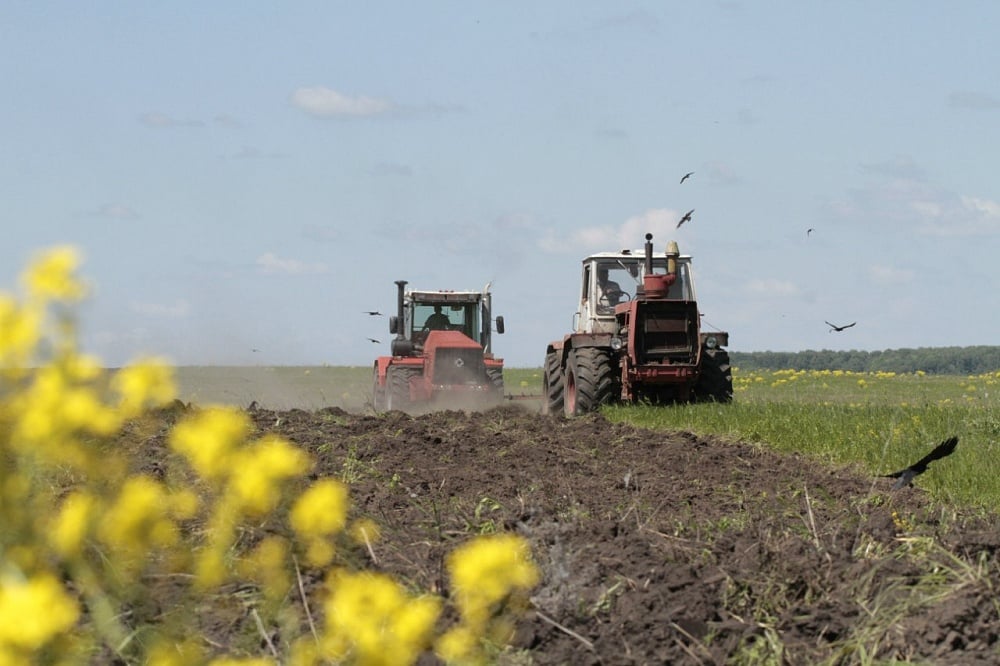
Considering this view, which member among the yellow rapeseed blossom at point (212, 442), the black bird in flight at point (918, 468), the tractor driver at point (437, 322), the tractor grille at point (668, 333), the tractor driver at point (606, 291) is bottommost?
the black bird in flight at point (918, 468)

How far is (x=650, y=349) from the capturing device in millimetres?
16922

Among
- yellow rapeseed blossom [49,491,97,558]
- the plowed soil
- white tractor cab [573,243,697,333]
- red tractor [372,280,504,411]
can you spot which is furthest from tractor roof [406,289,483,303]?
yellow rapeseed blossom [49,491,97,558]

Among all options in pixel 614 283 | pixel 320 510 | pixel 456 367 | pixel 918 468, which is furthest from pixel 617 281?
pixel 320 510

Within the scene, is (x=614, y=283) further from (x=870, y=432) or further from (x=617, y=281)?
(x=870, y=432)

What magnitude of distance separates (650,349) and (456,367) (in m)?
4.17

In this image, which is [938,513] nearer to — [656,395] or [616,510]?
[616,510]

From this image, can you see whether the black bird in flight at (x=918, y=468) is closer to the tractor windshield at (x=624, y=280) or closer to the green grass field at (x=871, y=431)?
the green grass field at (x=871, y=431)

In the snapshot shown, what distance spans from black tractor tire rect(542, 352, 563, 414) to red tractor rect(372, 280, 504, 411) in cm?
91

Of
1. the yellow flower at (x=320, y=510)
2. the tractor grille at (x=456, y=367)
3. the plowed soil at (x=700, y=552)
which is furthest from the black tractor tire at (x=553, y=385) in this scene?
the yellow flower at (x=320, y=510)

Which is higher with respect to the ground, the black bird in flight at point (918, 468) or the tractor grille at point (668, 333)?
the tractor grille at point (668, 333)

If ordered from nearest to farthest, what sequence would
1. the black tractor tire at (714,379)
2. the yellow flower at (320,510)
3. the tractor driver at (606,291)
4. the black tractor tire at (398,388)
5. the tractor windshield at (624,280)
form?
1. the yellow flower at (320,510)
2. the black tractor tire at (714,379)
3. the tractor windshield at (624,280)
4. the tractor driver at (606,291)
5. the black tractor tire at (398,388)

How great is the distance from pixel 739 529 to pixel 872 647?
7.30 feet

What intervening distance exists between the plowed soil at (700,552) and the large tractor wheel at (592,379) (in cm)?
612

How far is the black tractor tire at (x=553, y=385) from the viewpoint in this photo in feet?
62.3
